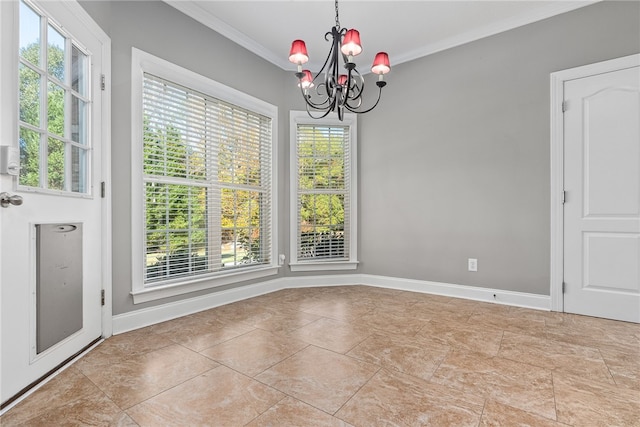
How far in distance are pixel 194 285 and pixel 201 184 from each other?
95cm

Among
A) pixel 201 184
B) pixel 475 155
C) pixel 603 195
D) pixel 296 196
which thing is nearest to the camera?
pixel 603 195

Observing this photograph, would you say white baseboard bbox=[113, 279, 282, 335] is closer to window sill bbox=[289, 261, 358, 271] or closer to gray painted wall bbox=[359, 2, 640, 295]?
window sill bbox=[289, 261, 358, 271]

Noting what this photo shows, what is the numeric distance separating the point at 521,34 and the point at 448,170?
1.45 meters

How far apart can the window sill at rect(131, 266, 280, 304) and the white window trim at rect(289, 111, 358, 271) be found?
404 mm

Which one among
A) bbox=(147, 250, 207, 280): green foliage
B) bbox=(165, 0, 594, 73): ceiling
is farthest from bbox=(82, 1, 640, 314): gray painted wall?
bbox=(147, 250, 207, 280): green foliage

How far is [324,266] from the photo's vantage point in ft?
13.1

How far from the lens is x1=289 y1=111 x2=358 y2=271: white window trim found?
3908mm

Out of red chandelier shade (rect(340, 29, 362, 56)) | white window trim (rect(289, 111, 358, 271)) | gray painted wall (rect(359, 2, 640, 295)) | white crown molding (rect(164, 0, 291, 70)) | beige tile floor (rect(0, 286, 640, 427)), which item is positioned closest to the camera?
beige tile floor (rect(0, 286, 640, 427))

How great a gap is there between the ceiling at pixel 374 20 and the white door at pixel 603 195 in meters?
0.86

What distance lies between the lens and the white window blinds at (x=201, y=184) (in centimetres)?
265

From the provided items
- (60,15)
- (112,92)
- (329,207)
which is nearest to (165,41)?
(112,92)

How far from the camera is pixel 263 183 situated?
12.1 ft

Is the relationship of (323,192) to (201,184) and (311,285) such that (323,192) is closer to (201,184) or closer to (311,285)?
(311,285)

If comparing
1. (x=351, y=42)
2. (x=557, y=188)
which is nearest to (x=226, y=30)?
(x=351, y=42)
